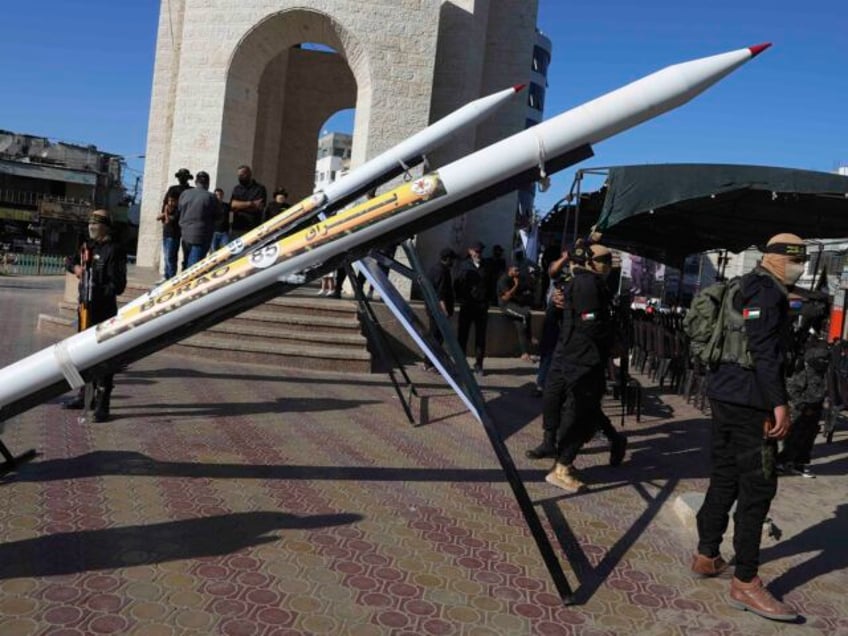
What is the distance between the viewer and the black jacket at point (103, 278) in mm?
6055

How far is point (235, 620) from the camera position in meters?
3.03

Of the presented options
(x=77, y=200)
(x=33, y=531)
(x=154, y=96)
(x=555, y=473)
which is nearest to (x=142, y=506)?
(x=33, y=531)

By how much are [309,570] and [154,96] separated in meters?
13.6

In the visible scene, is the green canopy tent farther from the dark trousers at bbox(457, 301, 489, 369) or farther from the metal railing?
the metal railing

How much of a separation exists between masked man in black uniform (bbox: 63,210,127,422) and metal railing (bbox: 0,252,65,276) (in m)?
18.4

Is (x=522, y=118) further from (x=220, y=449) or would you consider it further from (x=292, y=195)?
(x=220, y=449)

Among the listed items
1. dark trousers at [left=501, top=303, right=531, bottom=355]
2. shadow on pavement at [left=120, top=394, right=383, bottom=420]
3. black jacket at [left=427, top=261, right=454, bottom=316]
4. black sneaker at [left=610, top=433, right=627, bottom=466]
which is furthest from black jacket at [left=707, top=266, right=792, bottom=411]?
dark trousers at [left=501, top=303, right=531, bottom=355]

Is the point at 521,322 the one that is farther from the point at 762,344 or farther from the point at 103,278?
the point at 762,344

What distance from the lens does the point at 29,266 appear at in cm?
2320

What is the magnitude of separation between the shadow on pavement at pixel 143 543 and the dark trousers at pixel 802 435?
14.4 ft

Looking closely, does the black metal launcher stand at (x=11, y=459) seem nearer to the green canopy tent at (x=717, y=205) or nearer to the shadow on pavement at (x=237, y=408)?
the shadow on pavement at (x=237, y=408)

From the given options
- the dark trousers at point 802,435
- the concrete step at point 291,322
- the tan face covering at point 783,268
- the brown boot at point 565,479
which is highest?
the tan face covering at point 783,268

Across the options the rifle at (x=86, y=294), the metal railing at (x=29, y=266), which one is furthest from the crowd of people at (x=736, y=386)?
the metal railing at (x=29, y=266)

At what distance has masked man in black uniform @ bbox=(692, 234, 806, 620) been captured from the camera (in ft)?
11.4
